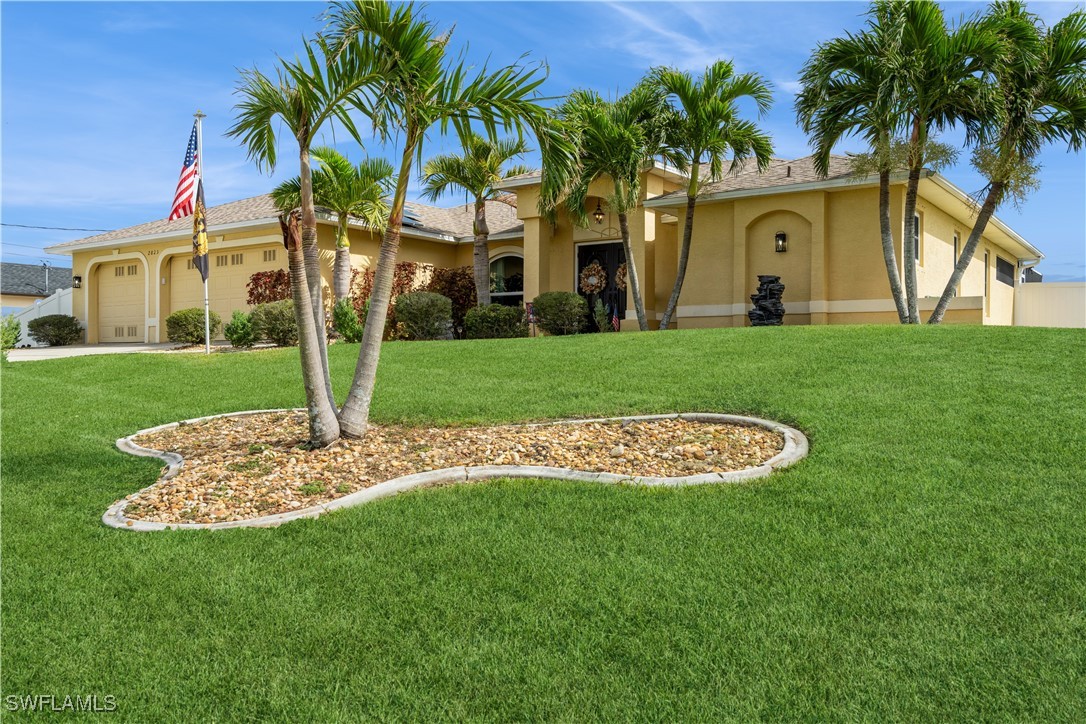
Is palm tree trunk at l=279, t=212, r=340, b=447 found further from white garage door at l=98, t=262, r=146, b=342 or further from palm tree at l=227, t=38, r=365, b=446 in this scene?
white garage door at l=98, t=262, r=146, b=342

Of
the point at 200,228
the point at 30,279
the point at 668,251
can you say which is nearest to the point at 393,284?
the point at 200,228

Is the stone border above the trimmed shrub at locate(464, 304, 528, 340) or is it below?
below

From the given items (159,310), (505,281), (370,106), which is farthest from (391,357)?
(159,310)

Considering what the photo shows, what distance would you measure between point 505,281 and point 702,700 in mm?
20587

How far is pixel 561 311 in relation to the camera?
1856 cm

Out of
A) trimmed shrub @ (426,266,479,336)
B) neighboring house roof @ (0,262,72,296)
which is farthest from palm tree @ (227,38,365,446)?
neighboring house roof @ (0,262,72,296)

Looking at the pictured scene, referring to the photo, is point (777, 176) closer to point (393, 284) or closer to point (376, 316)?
point (393, 284)

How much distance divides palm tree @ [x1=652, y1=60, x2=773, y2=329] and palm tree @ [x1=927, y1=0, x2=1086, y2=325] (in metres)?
4.41

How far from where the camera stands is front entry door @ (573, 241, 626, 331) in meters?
20.2

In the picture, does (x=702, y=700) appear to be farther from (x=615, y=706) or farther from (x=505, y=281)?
(x=505, y=281)

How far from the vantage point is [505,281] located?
23109mm

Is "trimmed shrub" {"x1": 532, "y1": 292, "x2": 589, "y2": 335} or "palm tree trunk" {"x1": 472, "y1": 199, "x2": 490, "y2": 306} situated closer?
"trimmed shrub" {"x1": 532, "y1": 292, "x2": 589, "y2": 335}

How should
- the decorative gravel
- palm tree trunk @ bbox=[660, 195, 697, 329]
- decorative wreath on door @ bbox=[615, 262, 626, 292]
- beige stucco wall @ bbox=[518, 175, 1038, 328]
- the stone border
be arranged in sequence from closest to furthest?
1. the stone border
2. the decorative gravel
3. beige stucco wall @ bbox=[518, 175, 1038, 328]
4. palm tree trunk @ bbox=[660, 195, 697, 329]
5. decorative wreath on door @ bbox=[615, 262, 626, 292]

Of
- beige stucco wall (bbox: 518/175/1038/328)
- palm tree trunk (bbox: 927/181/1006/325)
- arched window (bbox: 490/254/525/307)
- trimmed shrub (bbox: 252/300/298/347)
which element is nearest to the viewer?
palm tree trunk (bbox: 927/181/1006/325)
